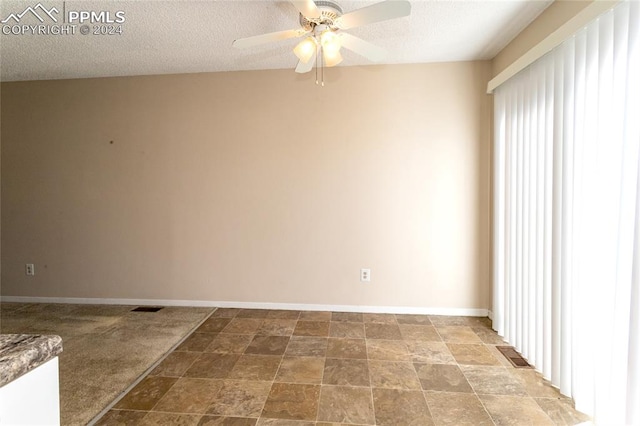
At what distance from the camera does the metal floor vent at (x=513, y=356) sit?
7.11ft

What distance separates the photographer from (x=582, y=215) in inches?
68.0

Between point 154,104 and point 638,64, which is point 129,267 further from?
point 638,64

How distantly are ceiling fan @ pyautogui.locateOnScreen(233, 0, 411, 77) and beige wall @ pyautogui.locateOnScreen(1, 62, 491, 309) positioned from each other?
1.10m

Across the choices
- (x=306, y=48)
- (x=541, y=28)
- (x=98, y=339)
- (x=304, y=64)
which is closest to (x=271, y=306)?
(x=98, y=339)

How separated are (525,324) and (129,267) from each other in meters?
4.02

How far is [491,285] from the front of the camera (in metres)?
2.96

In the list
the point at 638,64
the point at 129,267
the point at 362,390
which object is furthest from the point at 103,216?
the point at 638,64

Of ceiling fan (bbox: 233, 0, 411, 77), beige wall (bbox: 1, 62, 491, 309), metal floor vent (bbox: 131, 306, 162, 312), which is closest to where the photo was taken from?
ceiling fan (bbox: 233, 0, 411, 77)

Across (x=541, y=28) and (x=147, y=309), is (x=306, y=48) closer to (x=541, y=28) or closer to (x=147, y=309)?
(x=541, y=28)

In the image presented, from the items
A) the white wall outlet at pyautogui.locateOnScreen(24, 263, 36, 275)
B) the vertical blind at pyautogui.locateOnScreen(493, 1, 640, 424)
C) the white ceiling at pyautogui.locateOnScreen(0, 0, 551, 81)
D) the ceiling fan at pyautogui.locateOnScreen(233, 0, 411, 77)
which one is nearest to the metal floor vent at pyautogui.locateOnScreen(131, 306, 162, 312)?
the white wall outlet at pyautogui.locateOnScreen(24, 263, 36, 275)

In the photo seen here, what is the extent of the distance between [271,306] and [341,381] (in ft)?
4.74

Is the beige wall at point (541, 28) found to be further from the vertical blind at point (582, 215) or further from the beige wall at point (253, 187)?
the beige wall at point (253, 187)

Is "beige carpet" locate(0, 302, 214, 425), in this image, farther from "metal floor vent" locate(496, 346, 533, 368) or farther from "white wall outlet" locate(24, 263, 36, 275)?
"metal floor vent" locate(496, 346, 533, 368)

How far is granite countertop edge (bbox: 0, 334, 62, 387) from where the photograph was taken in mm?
517
